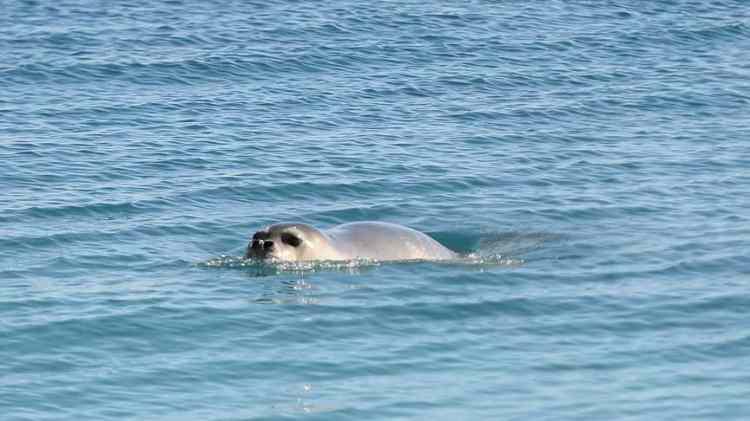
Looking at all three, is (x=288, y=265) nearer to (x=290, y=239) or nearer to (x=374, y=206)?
(x=290, y=239)

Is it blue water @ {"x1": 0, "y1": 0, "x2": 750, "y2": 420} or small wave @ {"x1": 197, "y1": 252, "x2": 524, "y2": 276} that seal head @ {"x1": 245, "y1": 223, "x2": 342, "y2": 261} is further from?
blue water @ {"x1": 0, "y1": 0, "x2": 750, "y2": 420}

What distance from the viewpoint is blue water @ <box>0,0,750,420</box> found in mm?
13141

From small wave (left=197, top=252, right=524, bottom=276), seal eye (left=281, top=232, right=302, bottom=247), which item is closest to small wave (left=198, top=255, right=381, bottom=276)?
small wave (left=197, top=252, right=524, bottom=276)

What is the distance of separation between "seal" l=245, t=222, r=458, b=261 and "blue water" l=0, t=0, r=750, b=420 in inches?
8.3

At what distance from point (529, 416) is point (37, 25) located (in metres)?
22.9

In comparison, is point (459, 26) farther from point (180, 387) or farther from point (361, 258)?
point (180, 387)

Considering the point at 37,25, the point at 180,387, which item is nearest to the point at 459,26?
the point at 37,25

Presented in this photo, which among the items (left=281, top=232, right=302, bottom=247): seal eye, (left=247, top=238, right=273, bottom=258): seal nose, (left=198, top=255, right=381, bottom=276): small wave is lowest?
(left=198, top=255, right=381, bottom=276): small wave

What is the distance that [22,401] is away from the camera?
12656 mm

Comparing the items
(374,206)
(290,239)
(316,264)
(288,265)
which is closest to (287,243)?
(290,239)

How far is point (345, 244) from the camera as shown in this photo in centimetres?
1705

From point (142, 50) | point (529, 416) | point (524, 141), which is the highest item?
point (142, 50)

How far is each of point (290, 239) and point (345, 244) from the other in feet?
2.41

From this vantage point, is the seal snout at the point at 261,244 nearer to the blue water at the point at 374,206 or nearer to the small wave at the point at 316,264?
the small wave at the point at 316,264
